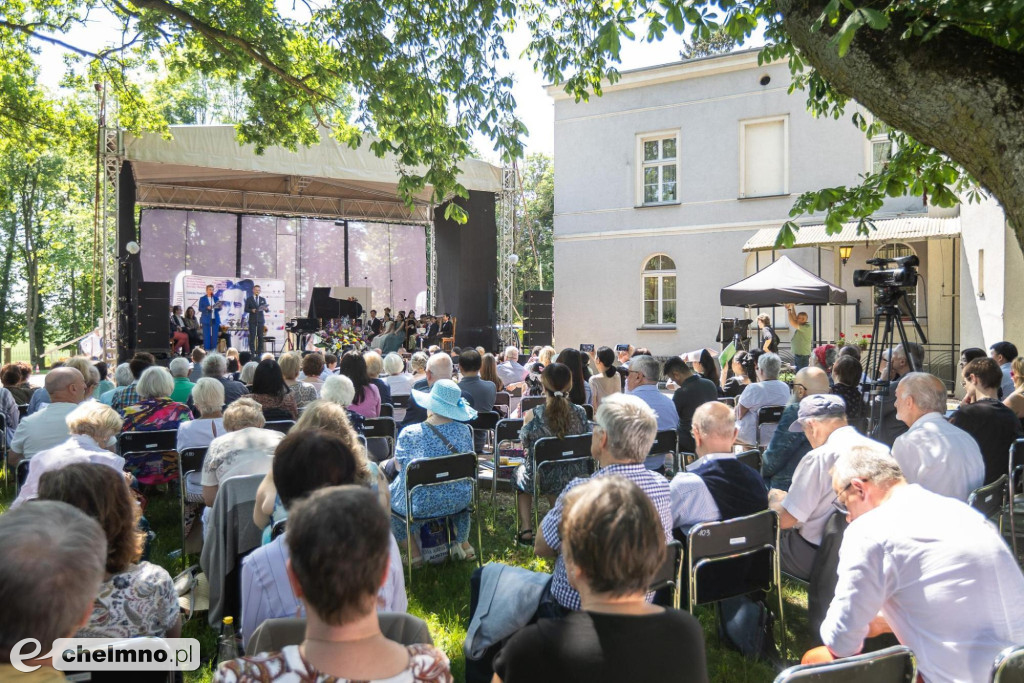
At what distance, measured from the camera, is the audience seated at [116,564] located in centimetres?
208

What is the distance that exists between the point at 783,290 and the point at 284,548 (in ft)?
33.2

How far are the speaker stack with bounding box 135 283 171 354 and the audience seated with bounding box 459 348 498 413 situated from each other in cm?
1005

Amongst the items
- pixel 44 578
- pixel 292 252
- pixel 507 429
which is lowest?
pixel 507 429

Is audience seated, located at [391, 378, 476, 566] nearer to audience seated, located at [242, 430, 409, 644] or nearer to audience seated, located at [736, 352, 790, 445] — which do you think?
audience seated, located at [242, 430, 409, 644]

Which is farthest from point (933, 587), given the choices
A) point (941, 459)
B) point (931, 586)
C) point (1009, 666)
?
point (941, 459)

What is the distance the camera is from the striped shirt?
2.44 meters

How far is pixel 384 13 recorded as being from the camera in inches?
288

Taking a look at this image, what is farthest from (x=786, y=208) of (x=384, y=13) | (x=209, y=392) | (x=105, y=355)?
(x=209, y=392)

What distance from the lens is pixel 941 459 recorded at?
11.3 feet

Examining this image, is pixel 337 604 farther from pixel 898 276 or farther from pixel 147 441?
pixel 898 276

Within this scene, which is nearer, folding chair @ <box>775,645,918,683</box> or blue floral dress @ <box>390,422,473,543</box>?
folding chair @ <box>775,645,918,683</box>

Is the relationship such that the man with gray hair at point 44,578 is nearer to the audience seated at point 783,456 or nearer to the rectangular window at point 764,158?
the audience seated at point 783,456

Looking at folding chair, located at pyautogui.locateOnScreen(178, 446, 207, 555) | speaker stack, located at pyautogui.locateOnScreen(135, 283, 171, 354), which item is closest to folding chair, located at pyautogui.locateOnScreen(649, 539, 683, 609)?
folding chair, located at pyautogui.locateOnScreen(178, 446, 207, 555)

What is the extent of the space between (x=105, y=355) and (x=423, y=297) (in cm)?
1056
